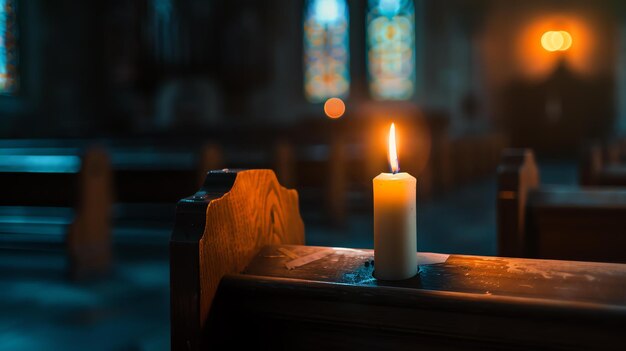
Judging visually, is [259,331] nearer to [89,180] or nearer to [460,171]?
[89,180]

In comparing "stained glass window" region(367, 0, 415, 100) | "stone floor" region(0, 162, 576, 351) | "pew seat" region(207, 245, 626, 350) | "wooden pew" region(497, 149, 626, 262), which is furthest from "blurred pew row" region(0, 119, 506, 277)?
"stained glass window" region(367, 0, 415, 100)

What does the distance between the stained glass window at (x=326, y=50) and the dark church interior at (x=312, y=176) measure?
0.04m

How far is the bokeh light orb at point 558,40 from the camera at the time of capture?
439 inches

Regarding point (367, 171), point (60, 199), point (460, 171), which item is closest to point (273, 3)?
point (460, 171)

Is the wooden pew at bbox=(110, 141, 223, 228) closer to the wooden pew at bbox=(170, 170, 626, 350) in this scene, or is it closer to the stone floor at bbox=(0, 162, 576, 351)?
the stone floor at bbox=(0, 162, 576, 351)

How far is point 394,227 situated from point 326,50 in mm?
10239

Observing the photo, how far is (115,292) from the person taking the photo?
2.71 m

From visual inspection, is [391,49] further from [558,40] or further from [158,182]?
[158,182]

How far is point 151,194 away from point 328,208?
133 centimetres

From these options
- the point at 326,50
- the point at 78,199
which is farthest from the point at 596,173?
the point at 326,50

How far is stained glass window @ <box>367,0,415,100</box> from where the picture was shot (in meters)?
10.5

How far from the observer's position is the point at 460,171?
7.17 meters

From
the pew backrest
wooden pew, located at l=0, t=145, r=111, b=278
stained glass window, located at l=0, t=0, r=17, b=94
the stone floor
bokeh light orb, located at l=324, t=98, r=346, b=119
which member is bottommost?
the stone floor

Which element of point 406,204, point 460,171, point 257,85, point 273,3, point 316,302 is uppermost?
point 273,3
